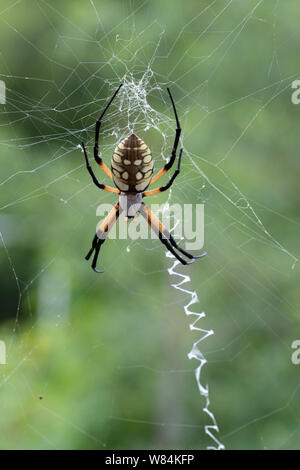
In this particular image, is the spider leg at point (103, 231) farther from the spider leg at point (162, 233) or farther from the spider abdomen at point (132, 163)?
the spider abdomen at point (132, 163)

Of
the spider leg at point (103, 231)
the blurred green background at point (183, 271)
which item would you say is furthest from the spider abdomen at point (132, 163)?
the blurred green background at point (183, 271)

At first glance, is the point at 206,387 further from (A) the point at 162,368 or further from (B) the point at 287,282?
(B) the point at 287,282

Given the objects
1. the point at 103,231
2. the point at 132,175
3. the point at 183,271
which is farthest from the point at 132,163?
the point at 183,271

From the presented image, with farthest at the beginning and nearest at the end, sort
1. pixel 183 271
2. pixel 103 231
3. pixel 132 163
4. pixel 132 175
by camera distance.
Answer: pixel 183 271 → pixel 103 231 → pixel 132 175 → pixel 132 163

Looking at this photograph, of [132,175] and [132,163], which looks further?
[132,175]

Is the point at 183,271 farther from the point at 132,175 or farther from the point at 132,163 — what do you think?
the point at 132,163

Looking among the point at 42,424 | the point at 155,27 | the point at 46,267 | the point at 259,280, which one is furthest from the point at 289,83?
the point at 42,424
